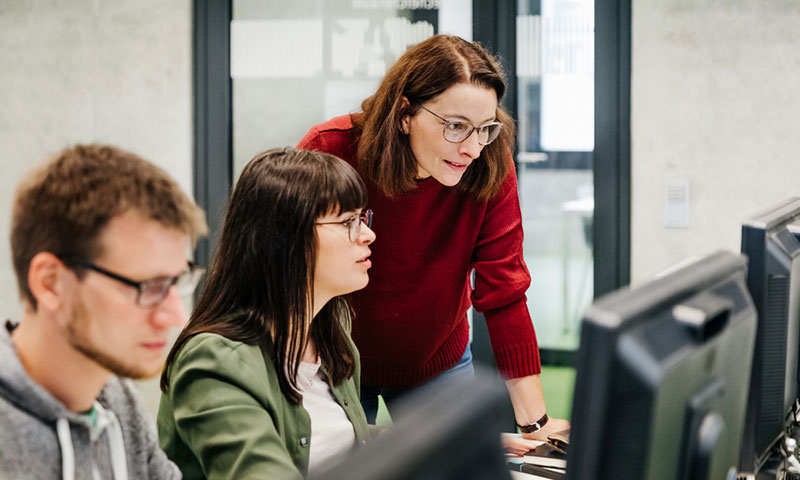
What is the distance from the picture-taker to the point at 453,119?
1799 mm

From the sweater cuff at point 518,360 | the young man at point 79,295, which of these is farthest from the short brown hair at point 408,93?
the young man at point 79,295

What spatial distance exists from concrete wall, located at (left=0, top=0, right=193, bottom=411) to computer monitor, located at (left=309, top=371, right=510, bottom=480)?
9.87 ft

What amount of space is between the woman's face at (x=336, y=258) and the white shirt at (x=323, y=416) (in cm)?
13

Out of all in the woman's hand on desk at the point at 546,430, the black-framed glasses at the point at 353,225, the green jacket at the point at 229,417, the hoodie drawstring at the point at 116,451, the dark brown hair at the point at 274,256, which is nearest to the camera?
the hoodie drawstring at the point at 116,451

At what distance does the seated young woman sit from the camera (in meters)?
1.25

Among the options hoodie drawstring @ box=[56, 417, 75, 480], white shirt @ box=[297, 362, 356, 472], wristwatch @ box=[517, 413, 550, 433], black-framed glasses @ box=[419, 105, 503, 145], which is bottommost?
wristwatch @ box=[517, 413, 550, 433]

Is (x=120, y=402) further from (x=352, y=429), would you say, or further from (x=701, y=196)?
(x=701, y=196)

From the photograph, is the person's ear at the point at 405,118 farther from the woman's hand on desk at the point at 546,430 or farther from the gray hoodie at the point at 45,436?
the gray hoodie at the point at 45,436

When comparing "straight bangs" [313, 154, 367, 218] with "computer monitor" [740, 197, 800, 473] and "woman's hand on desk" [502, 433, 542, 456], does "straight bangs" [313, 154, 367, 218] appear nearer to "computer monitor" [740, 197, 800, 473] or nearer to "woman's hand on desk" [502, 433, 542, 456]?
"woman's hand on desk" [502, 433, 542, 456]

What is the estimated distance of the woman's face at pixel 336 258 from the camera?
1512 millimetres

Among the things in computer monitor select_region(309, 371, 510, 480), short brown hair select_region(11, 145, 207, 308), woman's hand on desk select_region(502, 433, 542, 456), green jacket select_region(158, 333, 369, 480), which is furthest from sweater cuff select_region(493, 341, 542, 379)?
computer monitor select_region(309, 371, 510, 480)

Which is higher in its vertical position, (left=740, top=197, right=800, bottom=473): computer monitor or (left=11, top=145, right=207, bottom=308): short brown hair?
(left=11, top=145, right=207, bottom=308): short brown hair

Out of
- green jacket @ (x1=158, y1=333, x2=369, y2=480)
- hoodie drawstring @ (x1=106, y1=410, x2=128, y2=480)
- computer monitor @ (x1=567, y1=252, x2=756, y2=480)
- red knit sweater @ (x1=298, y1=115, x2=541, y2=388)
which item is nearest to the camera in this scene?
computer monitor @ (x1=567, y1=252, x2=756, y2=480)

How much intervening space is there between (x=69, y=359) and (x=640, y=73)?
2513 millimetres
